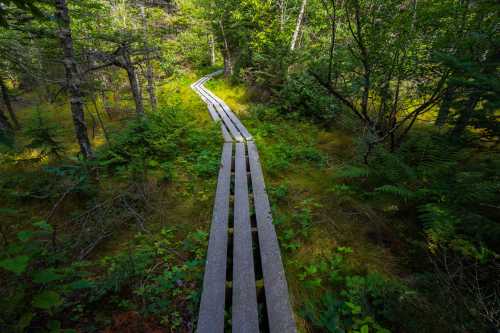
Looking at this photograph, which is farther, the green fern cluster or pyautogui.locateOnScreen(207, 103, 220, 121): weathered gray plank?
pyautogui.locateOnScreen(207, 103, 220, 121): weathered gray plank

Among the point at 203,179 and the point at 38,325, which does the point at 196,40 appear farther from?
the point at 38,325

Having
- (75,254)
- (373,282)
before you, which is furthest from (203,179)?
(373,282)

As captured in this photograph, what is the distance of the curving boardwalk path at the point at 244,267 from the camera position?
2.56 meters

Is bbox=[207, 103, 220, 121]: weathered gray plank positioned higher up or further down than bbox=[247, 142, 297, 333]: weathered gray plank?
higher up

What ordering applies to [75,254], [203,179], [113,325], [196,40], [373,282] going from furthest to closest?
[196,40], [203,179], [75,254], [373,282], [113,325]

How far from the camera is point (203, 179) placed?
630cm

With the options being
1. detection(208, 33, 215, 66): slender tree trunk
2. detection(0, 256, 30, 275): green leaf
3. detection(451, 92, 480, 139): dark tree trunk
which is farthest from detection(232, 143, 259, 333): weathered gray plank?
detection(208, 33, 215, 66): slender tree trunk

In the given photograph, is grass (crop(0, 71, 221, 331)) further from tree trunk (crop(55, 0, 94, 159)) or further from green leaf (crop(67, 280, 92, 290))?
tree trunk (crop(55, 0, 94, 159))

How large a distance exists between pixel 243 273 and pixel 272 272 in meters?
0.43

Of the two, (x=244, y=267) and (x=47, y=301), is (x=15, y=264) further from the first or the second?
(x=244, y=267)

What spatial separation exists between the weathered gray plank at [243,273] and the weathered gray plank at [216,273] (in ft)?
0.56

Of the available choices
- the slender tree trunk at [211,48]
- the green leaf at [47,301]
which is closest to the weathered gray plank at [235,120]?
the green leaf at [47,301]

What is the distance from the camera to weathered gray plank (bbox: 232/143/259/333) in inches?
99.2

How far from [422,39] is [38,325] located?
26.4ft
